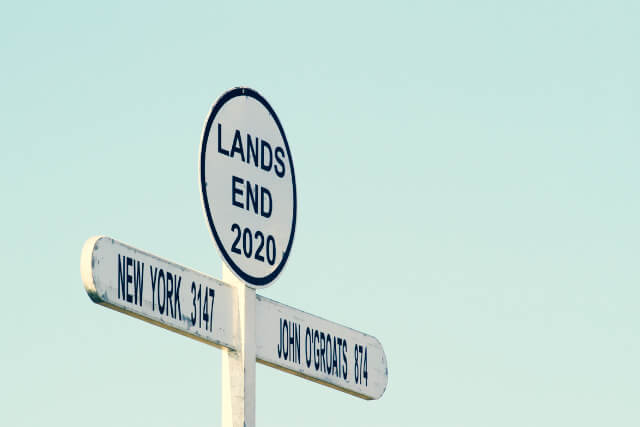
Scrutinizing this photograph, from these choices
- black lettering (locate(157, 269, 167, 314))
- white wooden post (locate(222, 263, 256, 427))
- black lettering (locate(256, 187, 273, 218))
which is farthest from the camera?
black lettering (locate(256, 187, 273, 218))

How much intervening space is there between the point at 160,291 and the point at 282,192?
99cm

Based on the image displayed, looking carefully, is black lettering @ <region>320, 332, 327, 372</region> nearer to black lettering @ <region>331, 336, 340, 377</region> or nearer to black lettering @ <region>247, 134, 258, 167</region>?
black lettering @ <region>331, 336, 340, 377</region>

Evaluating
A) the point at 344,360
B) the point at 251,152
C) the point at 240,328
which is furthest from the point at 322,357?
the point at 251,152

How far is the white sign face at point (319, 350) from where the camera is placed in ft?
20.4

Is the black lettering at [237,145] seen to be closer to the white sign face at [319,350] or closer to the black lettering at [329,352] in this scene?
the white sign face at [319,350]

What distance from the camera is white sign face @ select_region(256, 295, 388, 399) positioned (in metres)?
A: 6.21

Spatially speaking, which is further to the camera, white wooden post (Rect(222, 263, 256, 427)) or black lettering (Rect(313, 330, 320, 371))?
black lettering (Rect(313, 330, 320, 371))

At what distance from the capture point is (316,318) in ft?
21.4

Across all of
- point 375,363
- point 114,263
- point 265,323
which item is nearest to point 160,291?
point 114,263

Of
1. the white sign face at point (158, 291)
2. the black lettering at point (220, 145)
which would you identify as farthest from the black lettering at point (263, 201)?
the white sign face at point (158, 291)

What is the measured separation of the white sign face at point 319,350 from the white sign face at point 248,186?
190 mm

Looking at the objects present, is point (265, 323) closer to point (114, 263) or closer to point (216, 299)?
point (216, 299)

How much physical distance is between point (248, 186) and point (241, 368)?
0.80 meters

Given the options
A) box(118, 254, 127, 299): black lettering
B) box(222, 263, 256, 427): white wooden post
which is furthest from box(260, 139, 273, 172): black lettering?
box(118, 254, 127, 299): black lettering
